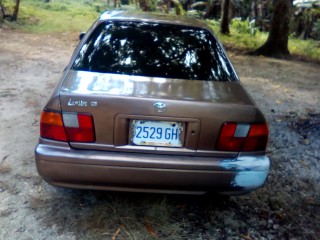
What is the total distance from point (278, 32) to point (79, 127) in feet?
30.7

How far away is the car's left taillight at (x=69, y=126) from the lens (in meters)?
2.40

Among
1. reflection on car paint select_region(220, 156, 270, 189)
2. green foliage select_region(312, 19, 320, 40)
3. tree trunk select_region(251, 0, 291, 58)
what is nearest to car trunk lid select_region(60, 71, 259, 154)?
reflection on car paint select_region(220, 156, 270, 189)

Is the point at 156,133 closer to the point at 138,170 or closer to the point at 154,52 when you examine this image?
the point at 138,170

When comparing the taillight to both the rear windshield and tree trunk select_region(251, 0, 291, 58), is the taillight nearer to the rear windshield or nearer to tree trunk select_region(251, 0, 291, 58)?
the rear windshield

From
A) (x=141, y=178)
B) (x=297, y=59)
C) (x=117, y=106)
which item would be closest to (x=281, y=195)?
(x=141, y=178)

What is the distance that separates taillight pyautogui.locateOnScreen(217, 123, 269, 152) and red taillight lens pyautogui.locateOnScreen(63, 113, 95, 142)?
914mm

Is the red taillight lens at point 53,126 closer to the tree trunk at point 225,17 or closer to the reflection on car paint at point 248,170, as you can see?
the reflection on car paint at point 248,170

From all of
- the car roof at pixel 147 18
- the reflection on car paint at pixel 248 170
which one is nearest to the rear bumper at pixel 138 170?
the reflection on car paint at pixel 248 170

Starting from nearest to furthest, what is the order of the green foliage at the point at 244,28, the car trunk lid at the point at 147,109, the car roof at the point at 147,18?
the car trunk lid at the point at 147,109 → the car roof at the point at 147,18 → the green foliage at the point at 244,28

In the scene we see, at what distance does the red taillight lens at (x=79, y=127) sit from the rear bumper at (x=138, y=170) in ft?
0.29

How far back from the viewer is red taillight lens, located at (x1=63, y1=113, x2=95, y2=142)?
7.86 ft

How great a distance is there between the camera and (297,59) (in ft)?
35.2

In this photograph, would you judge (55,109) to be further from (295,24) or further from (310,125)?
(295,24)

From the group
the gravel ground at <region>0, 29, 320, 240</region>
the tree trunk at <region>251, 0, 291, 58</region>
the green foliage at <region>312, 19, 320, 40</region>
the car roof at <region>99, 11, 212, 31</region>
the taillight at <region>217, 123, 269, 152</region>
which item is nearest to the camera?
the taillight at <region>217, 123, 269, 152</region>
